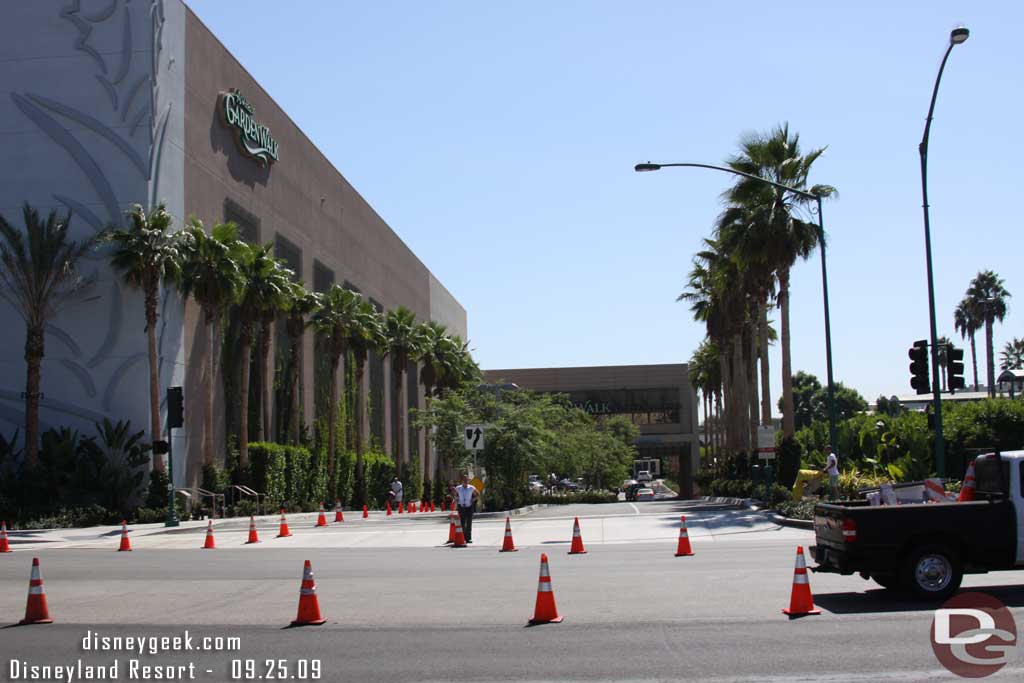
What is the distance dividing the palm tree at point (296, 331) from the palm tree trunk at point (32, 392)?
12.4 m

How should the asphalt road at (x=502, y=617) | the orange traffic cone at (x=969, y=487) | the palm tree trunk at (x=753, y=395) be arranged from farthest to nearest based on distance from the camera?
the palm tree trunk at (x=753, y=395) → the orange traffic cone at (x=969, y=487) → the asphalt road at (x=502, y=617)

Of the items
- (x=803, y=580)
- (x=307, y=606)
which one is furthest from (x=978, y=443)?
(x=307, y=606)

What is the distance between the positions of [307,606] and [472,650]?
2496 millimetres

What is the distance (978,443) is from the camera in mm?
39938

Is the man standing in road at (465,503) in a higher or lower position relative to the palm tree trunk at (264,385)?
lower

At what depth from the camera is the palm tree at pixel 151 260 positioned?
36.3 meters

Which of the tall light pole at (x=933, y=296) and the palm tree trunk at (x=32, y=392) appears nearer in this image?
the tall light pole at (x=933, y=296)

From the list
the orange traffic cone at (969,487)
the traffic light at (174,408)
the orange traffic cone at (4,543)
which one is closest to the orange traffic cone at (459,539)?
the orange traffic cone at (4,543)

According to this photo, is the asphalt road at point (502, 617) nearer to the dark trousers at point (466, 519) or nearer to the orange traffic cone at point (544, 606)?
the orange traffic cone at point (544, 606)

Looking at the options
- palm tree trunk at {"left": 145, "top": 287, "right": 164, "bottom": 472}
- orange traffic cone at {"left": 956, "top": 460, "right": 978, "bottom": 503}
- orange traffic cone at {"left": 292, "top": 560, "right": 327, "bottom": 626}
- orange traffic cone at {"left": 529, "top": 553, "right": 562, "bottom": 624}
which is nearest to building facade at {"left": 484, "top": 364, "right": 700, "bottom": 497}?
palm tree trunk at {"left": 145, "top": 287, "right": 164, "bottom": 472}

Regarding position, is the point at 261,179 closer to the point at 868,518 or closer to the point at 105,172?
the point at 105,172

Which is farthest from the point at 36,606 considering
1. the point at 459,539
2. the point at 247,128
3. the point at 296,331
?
the point at 296,331

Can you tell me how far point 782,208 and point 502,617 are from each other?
26.6 meters

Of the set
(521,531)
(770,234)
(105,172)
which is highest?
(105,172)
